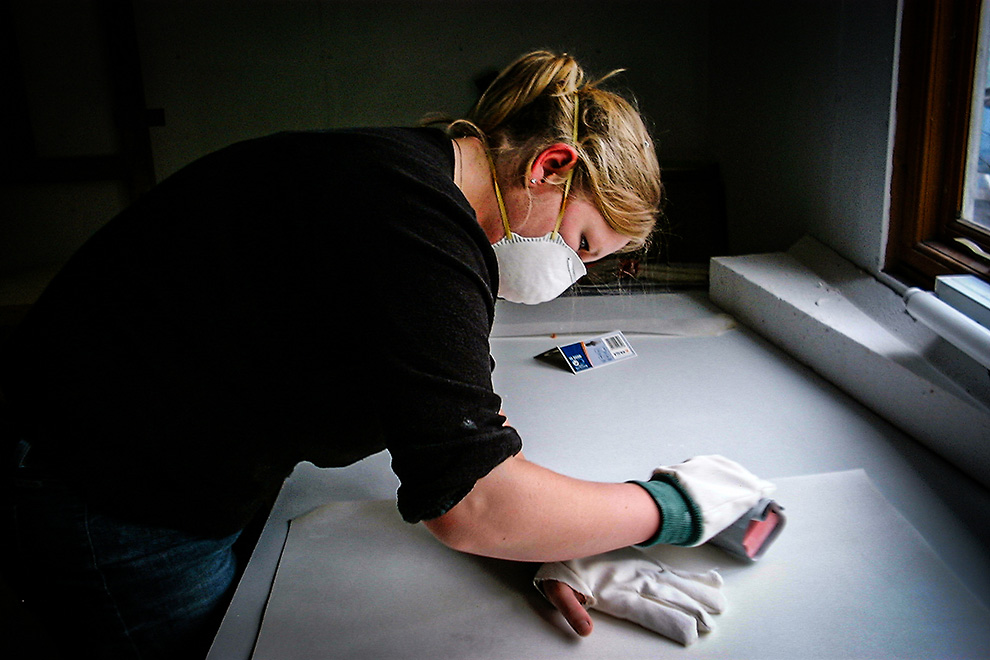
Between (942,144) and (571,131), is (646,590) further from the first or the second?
(942,144)

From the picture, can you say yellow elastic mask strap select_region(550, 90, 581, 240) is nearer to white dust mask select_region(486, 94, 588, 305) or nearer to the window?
white dust mask select_region(486, 94, 588, 305)

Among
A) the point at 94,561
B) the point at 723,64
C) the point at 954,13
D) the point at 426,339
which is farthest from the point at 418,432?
the point at 723,64

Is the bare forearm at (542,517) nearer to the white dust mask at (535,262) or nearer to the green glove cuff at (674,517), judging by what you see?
the green glove cuff at (674,517)

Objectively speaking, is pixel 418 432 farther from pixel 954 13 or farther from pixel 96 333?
pixel 954 13

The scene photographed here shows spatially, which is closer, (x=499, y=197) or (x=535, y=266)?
(x=499, y=197)

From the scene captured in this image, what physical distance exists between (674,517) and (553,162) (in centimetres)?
46

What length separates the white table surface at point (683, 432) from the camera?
105 centimetres

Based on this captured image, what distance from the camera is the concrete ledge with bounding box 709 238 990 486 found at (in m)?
1.18

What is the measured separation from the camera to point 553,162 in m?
0.96

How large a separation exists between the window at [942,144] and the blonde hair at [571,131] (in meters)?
0.82

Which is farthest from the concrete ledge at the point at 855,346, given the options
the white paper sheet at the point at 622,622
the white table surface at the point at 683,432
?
the white paper sheet at the point at 622,622

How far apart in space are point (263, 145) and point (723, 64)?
233cm

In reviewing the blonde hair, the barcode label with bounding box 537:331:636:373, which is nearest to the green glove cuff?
the blonde hair

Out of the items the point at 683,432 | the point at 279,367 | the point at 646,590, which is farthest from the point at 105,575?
the point at 683,432
